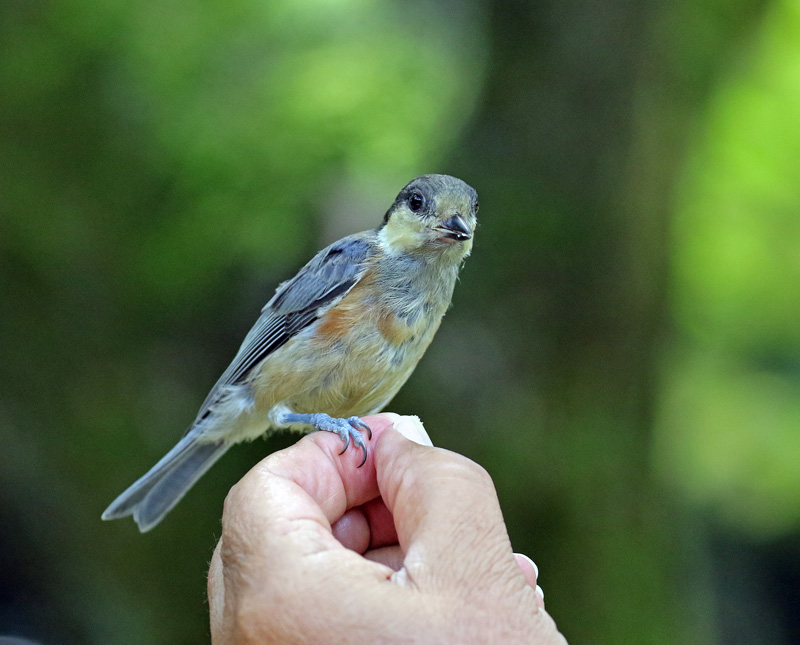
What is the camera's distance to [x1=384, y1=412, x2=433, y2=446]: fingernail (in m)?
2.08

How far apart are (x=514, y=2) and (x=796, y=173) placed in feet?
10.1

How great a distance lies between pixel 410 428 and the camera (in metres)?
2.12

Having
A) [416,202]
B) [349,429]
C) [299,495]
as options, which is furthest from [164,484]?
[416,202]

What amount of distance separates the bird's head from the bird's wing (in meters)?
0.15

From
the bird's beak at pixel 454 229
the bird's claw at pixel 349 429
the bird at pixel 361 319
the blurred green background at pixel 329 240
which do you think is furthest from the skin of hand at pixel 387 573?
the blurred green background at pixel 329 240

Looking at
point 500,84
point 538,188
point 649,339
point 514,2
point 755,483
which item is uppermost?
point 514,2

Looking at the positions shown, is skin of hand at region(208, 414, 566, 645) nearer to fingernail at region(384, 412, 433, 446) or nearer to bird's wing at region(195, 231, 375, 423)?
fingernail at region(384, 412, 433, 446)

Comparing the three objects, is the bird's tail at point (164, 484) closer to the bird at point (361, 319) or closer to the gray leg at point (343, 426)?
the bird at point (361, 319)

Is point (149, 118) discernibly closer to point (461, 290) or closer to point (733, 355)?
point (461, 290)

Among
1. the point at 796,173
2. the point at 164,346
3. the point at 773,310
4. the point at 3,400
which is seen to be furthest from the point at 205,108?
the point at 773,310

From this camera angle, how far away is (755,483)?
5.84 metres

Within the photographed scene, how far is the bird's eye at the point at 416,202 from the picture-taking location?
237cm

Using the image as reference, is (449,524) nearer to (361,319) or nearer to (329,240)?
(361,319)

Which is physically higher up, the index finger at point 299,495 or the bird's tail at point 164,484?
the index finger at point 299,495
